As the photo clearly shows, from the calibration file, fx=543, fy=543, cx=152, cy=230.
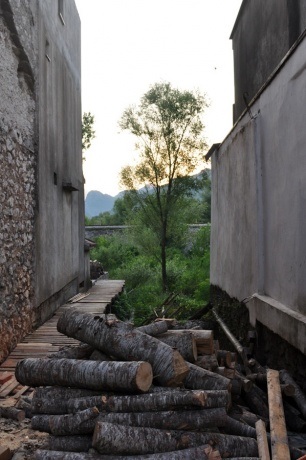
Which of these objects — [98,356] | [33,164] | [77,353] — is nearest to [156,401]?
[98,356]

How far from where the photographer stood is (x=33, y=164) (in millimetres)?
10406

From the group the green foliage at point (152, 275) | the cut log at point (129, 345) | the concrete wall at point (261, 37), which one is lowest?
the green foliage at point (152, 275)

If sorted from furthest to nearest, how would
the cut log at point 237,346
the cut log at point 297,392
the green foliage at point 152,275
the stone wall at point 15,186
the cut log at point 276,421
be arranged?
the green foliage at point 152,275 → the stone wall at point 15,186 → the cut log at point 237,346 → the cut log at point 297,392 → the cut log at point 276,421

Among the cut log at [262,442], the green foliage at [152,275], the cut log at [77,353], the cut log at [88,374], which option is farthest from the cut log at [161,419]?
the green foliage at [152,275]

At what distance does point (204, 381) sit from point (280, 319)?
112 inches

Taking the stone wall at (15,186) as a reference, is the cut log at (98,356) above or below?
below

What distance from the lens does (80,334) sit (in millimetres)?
5398

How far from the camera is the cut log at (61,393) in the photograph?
16.0 ft

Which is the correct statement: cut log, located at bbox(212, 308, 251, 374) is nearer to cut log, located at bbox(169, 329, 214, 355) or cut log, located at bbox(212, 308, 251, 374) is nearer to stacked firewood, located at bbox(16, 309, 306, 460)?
cut log, located at bbox(169, 329, 214, 355)

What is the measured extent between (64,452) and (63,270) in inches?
382

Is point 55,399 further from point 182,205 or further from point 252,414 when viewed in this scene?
point 182,205

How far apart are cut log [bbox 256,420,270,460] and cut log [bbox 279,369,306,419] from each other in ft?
3.86

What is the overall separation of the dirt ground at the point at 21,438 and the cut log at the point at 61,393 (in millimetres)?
440

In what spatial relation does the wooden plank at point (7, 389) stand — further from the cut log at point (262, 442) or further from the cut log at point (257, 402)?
the cut log at point (262, 442)
